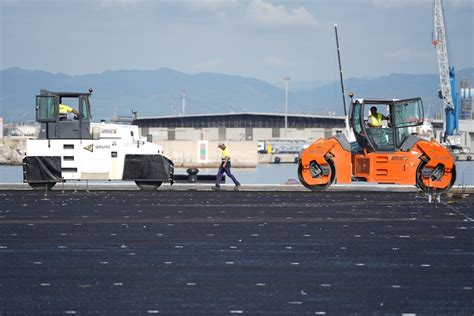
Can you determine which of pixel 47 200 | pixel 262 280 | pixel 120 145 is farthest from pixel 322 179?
pixel 262 280

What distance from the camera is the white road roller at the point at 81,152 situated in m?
38.0

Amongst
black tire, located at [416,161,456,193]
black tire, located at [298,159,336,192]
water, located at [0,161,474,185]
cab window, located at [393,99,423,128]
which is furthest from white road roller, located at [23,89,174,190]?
water, located at [0,161,474,185]

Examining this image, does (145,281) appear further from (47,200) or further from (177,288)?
(47,200)

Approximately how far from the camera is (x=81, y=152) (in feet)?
125

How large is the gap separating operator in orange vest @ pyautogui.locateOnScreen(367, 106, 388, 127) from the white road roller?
730cm

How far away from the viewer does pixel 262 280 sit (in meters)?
16.1

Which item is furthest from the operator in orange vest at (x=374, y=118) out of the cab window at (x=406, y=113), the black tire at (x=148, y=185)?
the black tire at (x=148, y=185)

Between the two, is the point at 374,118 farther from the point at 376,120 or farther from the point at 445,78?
the point at 445,78

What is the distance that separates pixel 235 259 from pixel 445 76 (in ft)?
494

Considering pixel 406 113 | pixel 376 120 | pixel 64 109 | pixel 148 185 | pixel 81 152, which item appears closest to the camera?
pixel 406 113

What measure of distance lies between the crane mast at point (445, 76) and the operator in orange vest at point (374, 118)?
5036 inches

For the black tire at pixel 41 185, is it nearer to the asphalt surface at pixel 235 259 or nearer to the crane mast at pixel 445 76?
the asphalt surface at pixel 235 259

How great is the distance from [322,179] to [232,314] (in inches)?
942

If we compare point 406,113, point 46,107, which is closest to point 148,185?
point 46,107
